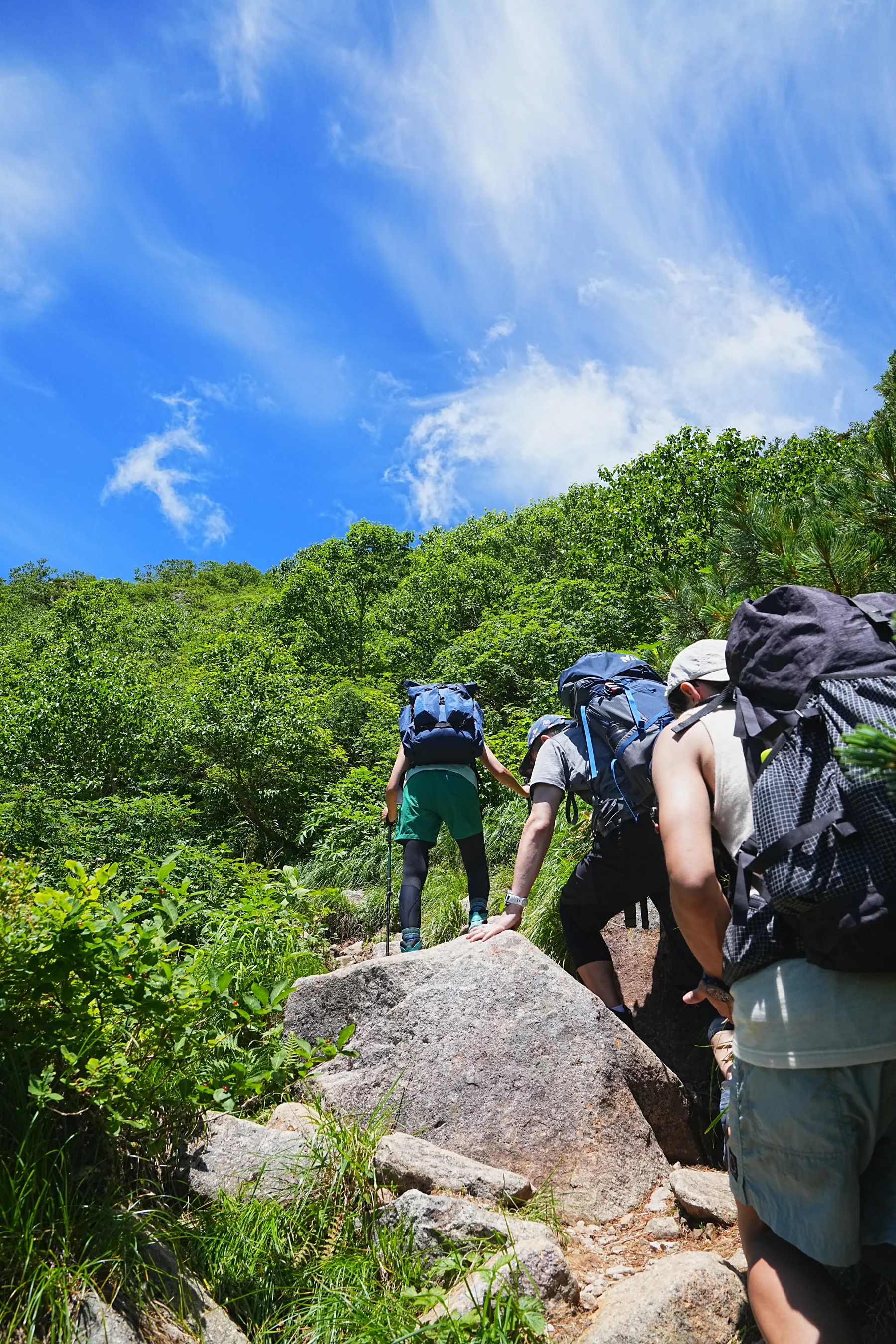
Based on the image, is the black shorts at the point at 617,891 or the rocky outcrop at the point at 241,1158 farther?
the black shorts at the point at 617,891

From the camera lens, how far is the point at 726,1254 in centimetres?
269

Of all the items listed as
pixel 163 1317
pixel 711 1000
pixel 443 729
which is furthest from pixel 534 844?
pixel 163 1317

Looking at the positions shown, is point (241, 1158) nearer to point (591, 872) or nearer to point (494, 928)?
point (494, 928)

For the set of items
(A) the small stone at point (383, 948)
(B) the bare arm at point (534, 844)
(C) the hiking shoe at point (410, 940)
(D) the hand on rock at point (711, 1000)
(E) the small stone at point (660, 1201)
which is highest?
(B) the bare arm at point (534, 844)

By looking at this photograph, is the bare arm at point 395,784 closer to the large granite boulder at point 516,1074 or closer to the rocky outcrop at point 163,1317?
the large granite boulder at point 516,1074

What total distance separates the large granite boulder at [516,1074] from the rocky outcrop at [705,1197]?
17 centimetres

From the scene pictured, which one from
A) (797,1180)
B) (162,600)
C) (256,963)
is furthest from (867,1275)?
(162,600)

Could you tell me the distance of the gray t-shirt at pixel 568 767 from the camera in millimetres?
3855

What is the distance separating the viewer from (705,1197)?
295 centimetres

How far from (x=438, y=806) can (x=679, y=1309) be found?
3.01 metres

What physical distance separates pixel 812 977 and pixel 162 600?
39.8m

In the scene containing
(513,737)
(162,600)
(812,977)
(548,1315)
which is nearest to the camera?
(812,977)

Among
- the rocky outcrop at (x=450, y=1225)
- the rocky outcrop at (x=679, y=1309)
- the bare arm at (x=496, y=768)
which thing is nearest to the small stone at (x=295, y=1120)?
the rocky outcrop at (x=450, y=1225)

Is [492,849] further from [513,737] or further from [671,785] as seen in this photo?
[671,785]
